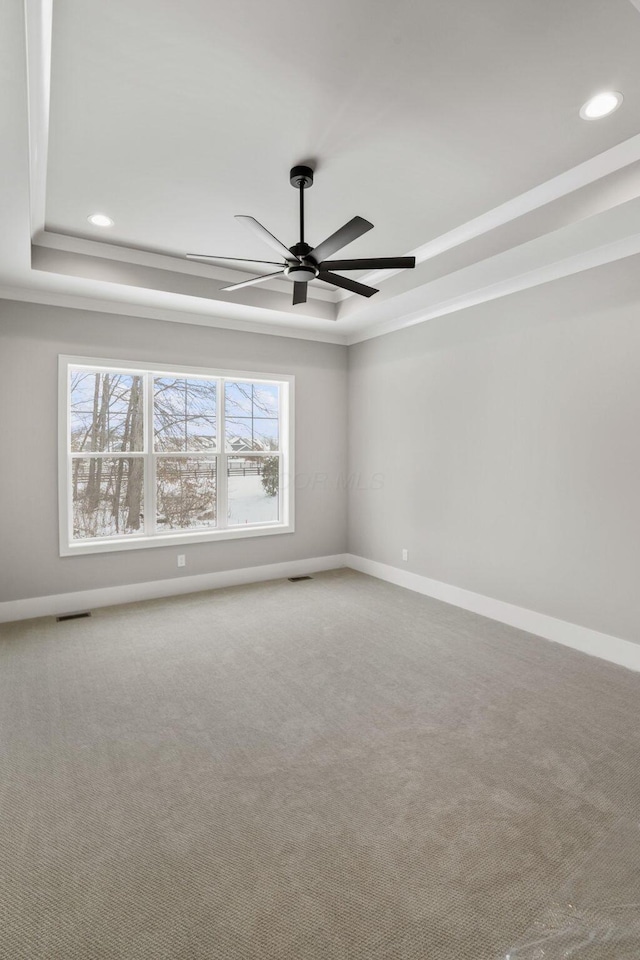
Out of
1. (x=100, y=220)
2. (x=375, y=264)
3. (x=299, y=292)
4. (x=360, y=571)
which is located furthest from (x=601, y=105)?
(x=360, y=571)

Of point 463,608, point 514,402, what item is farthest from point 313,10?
point 463,608

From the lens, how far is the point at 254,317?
5.09 meters

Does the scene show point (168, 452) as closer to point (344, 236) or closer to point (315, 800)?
point (344, 236)

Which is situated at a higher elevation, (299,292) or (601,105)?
(601,105)

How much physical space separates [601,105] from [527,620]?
3310 mm

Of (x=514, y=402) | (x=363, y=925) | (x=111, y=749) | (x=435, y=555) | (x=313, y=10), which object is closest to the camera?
(x=363, y=925)

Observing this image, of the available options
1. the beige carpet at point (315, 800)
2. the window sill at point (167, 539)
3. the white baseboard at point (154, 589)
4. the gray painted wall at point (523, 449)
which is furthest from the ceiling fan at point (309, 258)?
the white baseboard at point (154, 589)

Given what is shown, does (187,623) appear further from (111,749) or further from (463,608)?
(463,608)

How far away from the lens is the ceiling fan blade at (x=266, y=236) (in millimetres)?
2631

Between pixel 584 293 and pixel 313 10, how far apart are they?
8.46 ft

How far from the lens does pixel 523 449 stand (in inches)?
161

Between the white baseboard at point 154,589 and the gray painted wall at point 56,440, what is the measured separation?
0.20ft

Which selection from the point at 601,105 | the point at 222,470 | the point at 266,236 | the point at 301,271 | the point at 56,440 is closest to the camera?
the point at 601,105

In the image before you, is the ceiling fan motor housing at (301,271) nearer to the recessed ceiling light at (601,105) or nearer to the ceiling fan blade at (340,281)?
the ceiling fan blade at (340,281)
